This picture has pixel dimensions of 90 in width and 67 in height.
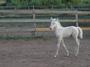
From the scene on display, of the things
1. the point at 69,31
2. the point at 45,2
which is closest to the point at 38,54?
the point at 69,31

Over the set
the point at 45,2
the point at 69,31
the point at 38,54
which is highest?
the point at 69,31

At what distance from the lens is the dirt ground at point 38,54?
768cm

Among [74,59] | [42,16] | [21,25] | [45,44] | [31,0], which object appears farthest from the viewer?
[31,0]

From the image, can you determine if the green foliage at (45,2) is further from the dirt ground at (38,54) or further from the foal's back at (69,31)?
the foal's back at (69,31)

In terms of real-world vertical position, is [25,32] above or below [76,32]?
below

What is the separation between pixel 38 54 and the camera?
923 cm

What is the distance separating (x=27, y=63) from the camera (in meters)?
7.75

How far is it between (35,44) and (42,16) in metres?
4.46

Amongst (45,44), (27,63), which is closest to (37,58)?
(27,63)

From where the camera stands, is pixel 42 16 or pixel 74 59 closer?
pixel 74 59

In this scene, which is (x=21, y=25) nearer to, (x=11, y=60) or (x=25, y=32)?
(x=25, y=32)

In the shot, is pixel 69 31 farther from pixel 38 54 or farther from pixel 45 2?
pixel 45 2

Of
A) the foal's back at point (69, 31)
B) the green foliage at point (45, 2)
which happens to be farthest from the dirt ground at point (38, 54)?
the green foliage at point (45, 2)

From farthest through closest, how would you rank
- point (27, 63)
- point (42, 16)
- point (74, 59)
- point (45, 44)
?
point (42, 16), point (45, 44), point (74, 59), point (27, 63)
